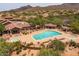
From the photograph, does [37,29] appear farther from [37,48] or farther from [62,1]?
[62,1]

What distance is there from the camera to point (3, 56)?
2240 mm

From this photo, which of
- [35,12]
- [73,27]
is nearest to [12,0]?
[35,12]

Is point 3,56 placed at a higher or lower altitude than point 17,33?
lower

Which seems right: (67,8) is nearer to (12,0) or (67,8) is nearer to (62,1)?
(62,1)

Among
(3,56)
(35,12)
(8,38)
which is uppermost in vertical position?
(35,12)

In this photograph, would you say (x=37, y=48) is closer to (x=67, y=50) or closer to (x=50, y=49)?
(x=50, y=49)

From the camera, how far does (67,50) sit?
221cm

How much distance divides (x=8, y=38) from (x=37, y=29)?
1.11 ft

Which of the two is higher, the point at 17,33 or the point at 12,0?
the point at 12,0

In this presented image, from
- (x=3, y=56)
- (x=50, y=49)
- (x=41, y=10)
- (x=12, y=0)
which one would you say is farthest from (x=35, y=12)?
(x=3, y=56)

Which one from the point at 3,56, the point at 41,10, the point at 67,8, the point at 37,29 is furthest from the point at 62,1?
the point at 3,56

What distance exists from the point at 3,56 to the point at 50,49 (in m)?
0.52

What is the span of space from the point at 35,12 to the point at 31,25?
0.16 m

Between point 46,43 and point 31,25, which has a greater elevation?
point 31,25
